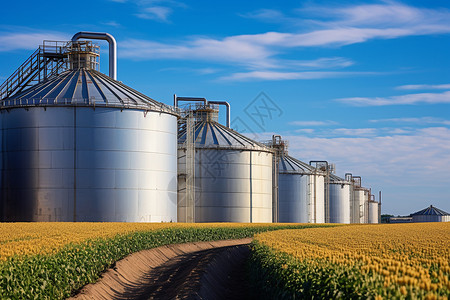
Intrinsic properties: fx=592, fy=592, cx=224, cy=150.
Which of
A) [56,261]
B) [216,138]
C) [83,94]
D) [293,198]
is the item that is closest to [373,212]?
[293,198]

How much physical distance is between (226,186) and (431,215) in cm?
9366

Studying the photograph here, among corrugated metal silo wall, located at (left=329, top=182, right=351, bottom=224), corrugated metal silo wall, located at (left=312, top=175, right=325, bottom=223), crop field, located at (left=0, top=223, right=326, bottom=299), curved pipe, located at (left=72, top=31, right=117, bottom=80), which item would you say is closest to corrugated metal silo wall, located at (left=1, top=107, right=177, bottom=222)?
curved pipe, located at (left=72, top=31, right=117, bottom=80)

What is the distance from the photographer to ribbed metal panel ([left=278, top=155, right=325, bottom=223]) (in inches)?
3221

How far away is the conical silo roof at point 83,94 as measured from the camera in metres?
49.2

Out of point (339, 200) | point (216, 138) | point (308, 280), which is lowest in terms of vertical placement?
point (339, 200)

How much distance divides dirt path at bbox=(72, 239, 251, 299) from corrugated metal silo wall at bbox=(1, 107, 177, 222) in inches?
501

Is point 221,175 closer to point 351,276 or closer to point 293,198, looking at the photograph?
point 293,198

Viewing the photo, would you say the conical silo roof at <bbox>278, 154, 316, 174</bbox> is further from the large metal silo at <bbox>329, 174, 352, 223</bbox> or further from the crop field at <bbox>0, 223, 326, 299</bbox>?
the crop field at <bbox>0, 223, 326, 299</bbox>

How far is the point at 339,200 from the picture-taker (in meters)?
103

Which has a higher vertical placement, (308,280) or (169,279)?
(308,280)

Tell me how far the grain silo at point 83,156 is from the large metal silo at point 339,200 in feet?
180

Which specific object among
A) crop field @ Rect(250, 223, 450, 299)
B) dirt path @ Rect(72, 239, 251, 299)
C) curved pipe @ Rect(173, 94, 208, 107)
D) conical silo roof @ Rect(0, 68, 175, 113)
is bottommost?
dirt path @ Rect(72, 239, 251, 299)

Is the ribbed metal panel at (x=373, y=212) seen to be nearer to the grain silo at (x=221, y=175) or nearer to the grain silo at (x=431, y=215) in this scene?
the grain silo at (x=431, y=215)

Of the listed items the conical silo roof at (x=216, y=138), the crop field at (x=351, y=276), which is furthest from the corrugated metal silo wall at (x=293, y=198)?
the crop field at (x=351, y=276)
